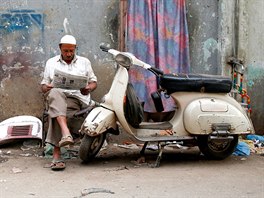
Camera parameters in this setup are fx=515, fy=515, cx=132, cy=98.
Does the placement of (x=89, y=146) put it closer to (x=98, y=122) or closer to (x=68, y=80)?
(x=98, y=122)

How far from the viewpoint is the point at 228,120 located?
598 cm

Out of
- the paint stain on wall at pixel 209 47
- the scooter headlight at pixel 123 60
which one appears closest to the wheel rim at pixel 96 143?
the scooter headlight at pixel 123 60

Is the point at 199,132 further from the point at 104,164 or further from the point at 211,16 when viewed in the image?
the point at 211,16

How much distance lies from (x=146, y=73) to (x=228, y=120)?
64.2 inches

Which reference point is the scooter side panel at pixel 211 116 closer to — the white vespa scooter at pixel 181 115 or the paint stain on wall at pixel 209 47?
the white vespa scooter at pixel 181 115

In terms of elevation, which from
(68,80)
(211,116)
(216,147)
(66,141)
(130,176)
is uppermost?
(68,80)

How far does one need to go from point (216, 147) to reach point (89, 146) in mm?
1537

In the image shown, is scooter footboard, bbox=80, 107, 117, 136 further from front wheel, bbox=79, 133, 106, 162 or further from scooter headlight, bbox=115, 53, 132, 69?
scooter headlight, bbox=115, 53, 132, 69

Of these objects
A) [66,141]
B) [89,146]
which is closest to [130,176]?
[89,146]

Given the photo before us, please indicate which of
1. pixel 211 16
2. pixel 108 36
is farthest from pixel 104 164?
pixel 211 16

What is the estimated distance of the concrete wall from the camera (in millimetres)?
7215

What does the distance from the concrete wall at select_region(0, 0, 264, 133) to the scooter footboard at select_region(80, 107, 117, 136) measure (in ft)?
5.56

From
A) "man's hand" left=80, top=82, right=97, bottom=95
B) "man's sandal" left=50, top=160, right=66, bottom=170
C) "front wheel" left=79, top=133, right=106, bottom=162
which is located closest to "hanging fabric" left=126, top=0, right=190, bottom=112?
"man's hand" left=80, top=82, right=97, bottom=95

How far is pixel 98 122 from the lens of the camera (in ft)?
18.2
